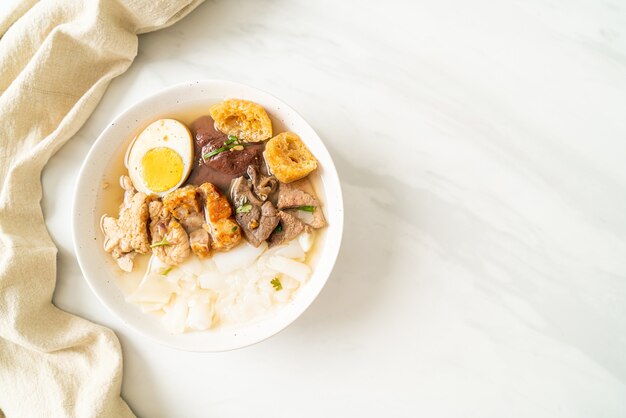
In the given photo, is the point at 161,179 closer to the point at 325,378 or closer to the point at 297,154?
the point at 297,154

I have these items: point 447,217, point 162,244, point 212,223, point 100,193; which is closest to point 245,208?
point 212,223

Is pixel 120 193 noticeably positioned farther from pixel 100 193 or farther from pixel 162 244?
pixel 162 244

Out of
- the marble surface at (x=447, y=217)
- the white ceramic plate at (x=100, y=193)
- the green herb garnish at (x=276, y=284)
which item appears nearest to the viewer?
the white ceramic plate at (x=100, y=193)

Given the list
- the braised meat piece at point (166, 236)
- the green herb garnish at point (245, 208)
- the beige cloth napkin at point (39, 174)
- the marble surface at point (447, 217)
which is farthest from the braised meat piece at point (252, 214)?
the beige cloth napkin at point (39, 174)

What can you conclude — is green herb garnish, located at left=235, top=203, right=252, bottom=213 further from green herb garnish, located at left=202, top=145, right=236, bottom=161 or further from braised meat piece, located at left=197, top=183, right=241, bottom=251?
green herb garnish, located at left=202, top=145, right=236, bottom=161

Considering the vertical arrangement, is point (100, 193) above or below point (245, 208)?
below

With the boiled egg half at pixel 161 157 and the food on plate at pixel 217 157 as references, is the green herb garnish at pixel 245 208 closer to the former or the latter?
the food on plate at pixel 217 157

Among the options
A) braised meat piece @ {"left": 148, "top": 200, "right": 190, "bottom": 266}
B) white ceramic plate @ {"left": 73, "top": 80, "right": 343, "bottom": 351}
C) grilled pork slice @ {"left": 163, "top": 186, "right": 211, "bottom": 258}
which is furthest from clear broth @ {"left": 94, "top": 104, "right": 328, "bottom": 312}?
grilled pork slice @ {"left": 163, "top": 186, "right": 211, "bottom": 258}
